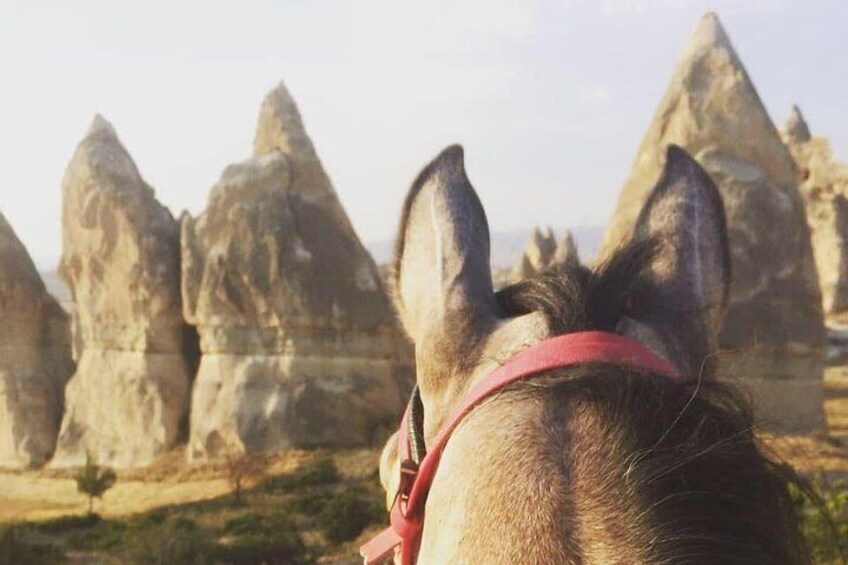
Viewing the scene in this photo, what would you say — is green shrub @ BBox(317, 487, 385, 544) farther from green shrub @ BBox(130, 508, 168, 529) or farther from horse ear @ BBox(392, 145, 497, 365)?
horse ear @ BBox(392, 145, 497, 365)

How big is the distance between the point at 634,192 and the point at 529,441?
13101mm

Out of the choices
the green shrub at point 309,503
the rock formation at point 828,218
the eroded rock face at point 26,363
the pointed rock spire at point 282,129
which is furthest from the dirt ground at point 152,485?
the rock formation at point 828,218

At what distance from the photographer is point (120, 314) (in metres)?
18.3

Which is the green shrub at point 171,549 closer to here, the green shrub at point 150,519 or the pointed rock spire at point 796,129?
the green shrub at point 150,519

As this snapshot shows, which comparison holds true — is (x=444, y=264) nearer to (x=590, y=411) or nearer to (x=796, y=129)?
(x=590, y=411)

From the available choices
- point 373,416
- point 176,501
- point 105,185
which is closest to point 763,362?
point 373,416

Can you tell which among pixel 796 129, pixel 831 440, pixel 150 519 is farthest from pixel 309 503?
pixel 796 129

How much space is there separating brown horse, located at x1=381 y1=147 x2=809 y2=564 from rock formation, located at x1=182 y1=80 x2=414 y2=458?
581 inches

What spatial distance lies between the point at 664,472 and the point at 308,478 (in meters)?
13.8

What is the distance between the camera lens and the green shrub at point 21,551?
35.9 feet

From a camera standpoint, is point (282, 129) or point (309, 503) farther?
point (282, 129)

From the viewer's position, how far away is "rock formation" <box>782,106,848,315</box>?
2586 centimetres

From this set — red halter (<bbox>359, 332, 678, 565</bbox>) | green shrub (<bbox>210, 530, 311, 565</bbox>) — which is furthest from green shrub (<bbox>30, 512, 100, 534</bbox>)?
red halter (<bbox>359, 332, 678, 565</bbox>)

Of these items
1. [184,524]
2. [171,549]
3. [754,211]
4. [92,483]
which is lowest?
[184,524]
